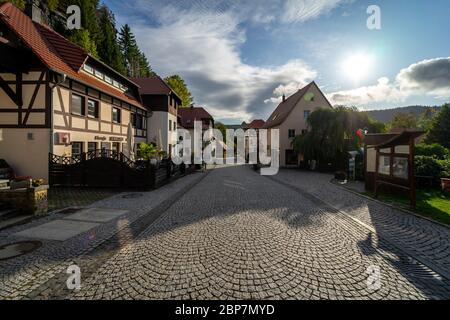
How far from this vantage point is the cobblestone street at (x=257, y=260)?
2.92 metres

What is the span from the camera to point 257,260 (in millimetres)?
3738

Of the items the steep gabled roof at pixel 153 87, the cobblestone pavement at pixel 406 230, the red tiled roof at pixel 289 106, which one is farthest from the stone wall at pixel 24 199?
the red tiled roof at pixel 289 106

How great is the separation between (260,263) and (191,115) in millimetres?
40094

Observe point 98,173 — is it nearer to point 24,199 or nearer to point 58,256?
point 24,199

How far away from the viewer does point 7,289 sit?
2896mm

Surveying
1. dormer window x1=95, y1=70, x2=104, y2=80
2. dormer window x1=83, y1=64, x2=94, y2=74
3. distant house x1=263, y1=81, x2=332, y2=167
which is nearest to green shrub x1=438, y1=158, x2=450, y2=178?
distant house x1=263, y1=81, x2=332, y2=167

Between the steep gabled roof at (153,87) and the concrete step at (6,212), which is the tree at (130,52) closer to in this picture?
the steep gabled roof at (153,87)

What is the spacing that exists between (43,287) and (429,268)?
6236mm

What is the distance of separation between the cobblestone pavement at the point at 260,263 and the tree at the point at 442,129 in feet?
120

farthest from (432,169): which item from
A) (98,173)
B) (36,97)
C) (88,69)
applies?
(88,69)

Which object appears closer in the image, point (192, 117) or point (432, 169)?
point (432, 169)

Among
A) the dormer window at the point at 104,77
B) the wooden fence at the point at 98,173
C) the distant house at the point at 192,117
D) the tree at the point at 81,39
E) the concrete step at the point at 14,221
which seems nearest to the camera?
the concrete step at the point at 14,221

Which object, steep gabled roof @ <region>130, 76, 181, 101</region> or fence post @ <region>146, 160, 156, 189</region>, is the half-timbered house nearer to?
fence post @ <region>146, 160, 156, 189</region>

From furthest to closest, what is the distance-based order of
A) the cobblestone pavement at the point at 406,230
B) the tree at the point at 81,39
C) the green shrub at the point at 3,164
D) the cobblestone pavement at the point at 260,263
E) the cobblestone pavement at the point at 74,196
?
the tree at the point at 81,39 < the green shrub at the point at 3,164 < the cobblestone pavement at the point at 74,196 < the cobblestone pavement at the point at 406,230 < the cobblestone pavement at the point at 260,263
